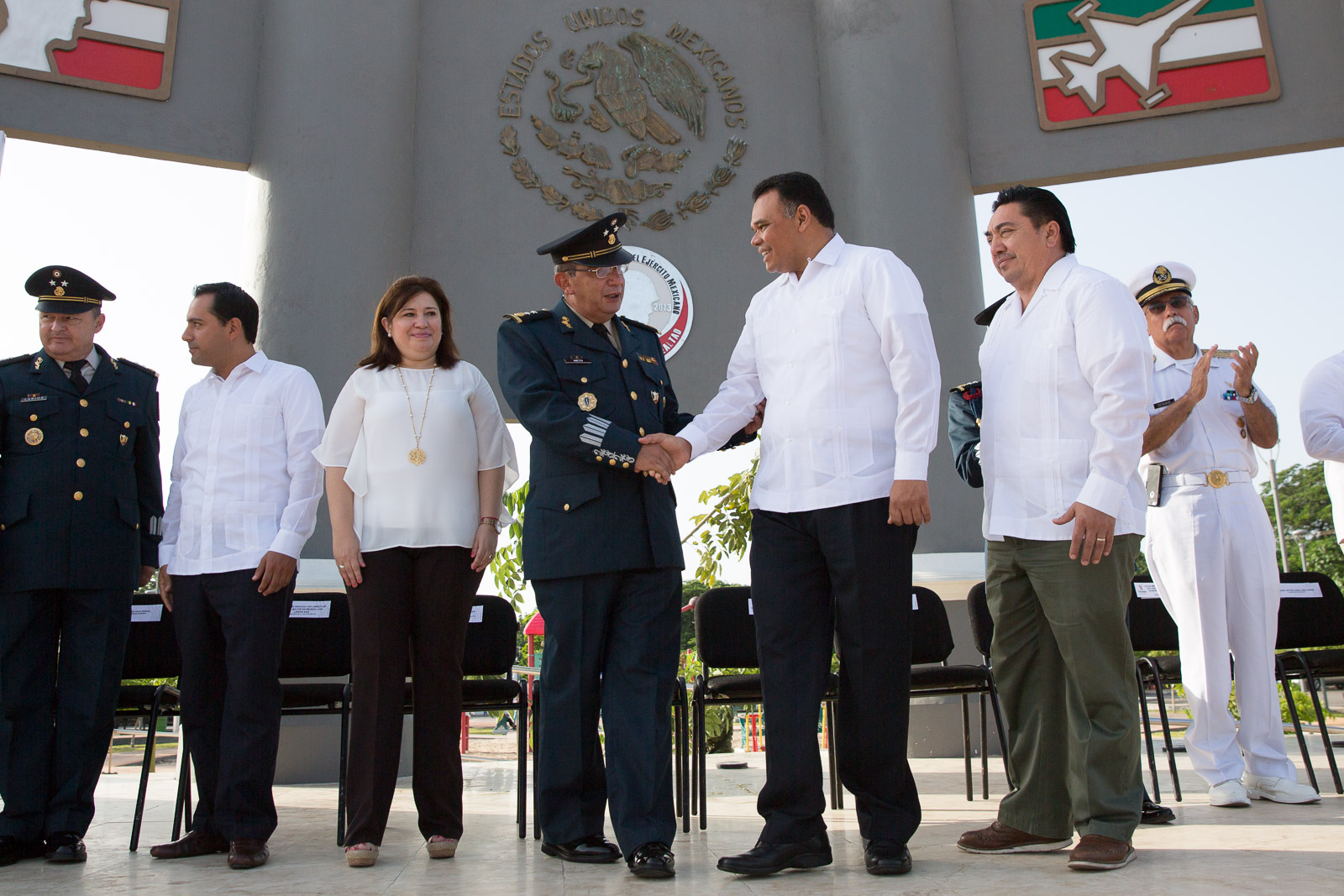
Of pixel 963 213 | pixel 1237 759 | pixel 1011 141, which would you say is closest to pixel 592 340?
pixel 1237 759

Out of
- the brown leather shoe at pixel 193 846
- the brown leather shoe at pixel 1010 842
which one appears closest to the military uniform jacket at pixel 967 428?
the brown leather shoe at pixel 1010 842

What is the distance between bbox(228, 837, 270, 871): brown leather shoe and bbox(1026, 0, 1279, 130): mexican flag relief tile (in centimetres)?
507

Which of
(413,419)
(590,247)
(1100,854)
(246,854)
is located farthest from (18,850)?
(1100,854)

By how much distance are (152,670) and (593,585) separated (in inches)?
71.8

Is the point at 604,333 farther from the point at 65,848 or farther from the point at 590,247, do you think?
the point at 65,848

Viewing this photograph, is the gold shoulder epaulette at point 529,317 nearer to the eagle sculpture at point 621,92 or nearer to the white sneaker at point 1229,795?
the white sneaker at point 1229,795

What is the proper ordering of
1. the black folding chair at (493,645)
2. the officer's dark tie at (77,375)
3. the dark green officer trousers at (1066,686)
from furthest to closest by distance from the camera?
the black folding chair at (493,645), the officer's dark tie at (77,375), the dark green officer trousers at (1066,686)

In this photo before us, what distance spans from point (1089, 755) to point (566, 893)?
118cm

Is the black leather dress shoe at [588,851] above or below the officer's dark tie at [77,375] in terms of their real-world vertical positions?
→ below

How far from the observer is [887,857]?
227 centimetres

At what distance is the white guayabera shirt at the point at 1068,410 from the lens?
235 cm

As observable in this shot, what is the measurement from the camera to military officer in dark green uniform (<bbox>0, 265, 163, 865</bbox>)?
2.77m

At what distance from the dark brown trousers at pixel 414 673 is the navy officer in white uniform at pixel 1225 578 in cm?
223

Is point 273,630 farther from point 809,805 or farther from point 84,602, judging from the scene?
point 809,805
